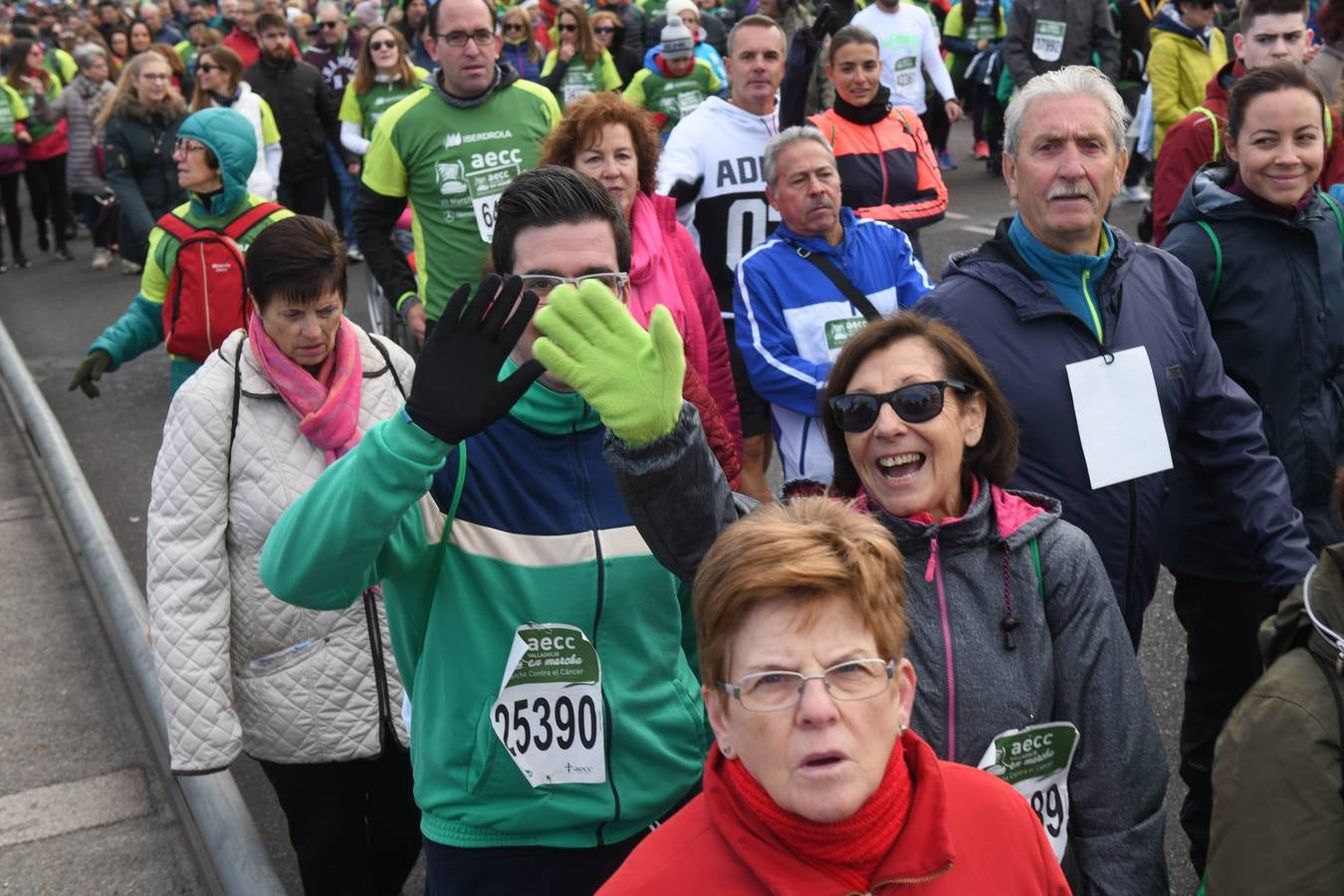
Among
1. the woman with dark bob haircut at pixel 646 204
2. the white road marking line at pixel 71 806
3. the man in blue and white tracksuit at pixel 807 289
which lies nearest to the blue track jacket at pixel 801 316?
the man in blue and white tracksuit at pixel 807 289

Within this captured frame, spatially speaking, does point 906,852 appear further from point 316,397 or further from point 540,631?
point 316,397

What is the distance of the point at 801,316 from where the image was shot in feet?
16.0

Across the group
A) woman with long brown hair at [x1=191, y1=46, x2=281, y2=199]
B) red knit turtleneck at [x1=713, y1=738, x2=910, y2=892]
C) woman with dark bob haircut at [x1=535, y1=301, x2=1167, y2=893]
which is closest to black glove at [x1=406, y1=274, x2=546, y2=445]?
woman with dark bob haircut at [x1=535, y1=301, x2=1167, y2=893]

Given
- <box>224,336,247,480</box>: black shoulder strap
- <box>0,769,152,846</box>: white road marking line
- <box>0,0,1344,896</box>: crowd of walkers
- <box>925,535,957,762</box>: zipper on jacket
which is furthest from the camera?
<box>0,769,152,846</box>: white road marking line

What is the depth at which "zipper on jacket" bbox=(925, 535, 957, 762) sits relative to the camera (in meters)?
2.55

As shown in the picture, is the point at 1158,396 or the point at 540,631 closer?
the point at 540,631

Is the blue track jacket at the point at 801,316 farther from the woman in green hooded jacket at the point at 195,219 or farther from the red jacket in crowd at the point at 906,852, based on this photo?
the red jacket in crowd at the point at 906,852

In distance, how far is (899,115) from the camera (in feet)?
21.4

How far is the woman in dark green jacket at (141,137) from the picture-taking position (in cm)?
1085

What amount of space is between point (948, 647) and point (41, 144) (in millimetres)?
14647

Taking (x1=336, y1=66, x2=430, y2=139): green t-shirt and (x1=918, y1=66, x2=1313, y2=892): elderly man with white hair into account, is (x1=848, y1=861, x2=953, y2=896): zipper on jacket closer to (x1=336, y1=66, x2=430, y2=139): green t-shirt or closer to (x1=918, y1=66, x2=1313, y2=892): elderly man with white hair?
(x1=918, y1=66, x2=1313, y2=892): elderly man with white hair

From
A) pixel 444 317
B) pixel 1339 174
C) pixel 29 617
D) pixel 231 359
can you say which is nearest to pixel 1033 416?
pixel 444 317

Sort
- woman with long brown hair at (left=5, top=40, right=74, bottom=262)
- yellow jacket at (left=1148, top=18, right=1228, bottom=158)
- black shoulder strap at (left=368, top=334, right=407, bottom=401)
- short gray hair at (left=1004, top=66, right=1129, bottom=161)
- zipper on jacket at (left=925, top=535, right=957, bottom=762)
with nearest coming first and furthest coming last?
zipper on jacket at (left=925, top=535, right=957, bottom=762)
short gray hair at (left=1004, top=66, right=1129, bottom=161)
black shoulder strap at (left=368, top=334, right=407, bottom=401)
yellow jacket at (left=1148, top=18, right=1228, bottom=158)
woman with long brown hair at (left=5, top=40, right=74, bottom=262)

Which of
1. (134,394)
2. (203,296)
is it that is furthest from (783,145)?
(134,394)
